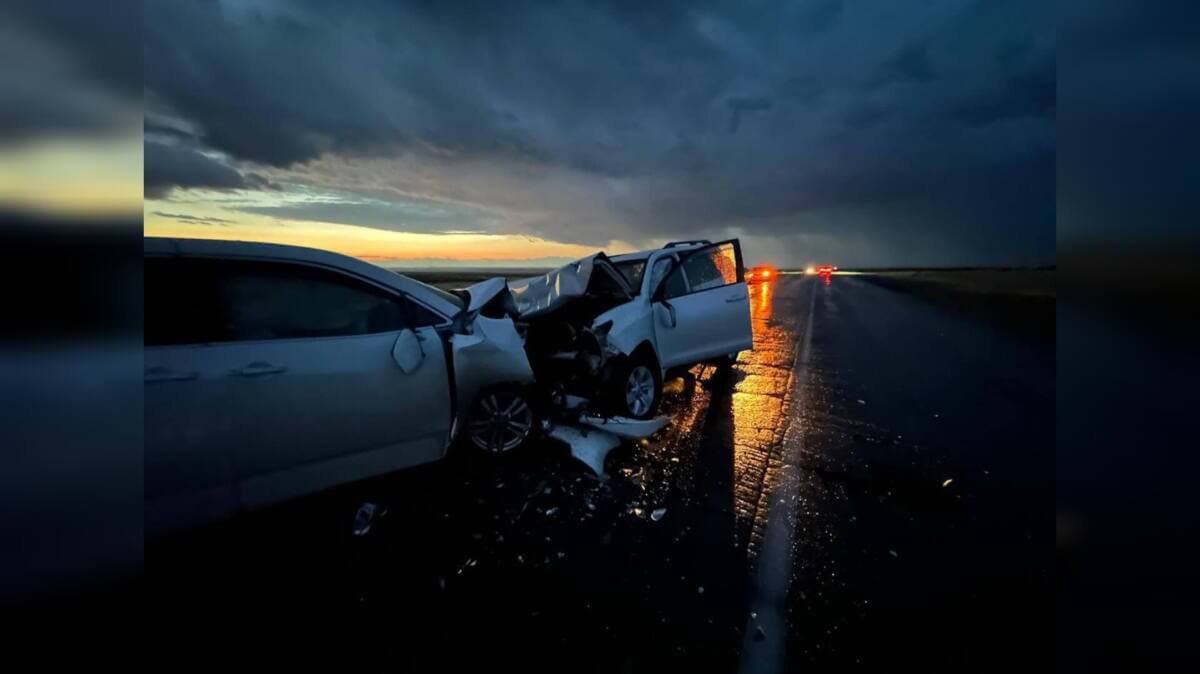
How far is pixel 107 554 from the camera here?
1.08 metres

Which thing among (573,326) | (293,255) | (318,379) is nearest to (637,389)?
(573,326)

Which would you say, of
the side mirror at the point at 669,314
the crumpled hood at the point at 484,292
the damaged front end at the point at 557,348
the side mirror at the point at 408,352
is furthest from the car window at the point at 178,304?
the side mirror at the point at 669,314

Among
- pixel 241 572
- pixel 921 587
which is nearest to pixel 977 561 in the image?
pixel 921 587

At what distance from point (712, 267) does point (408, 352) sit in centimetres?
419

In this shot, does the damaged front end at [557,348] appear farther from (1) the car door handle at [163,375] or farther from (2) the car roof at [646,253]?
(1) the car door handle at [163,375]

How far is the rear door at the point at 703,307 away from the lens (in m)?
4.97

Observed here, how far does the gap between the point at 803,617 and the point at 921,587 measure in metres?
0.71

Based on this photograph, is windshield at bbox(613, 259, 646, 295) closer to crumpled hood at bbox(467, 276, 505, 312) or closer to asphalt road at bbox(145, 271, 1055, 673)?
crumpled hood at bbox(467, 276, 505, 312)

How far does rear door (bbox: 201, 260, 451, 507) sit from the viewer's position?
7.65 feet

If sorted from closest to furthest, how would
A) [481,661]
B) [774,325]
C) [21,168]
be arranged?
1. [21,168]
2. [481,661]
3. [774,325]

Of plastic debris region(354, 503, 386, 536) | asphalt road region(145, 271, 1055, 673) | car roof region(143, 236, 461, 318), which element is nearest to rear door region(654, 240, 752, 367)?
asphalt road region(145, 271, 1055, 673)

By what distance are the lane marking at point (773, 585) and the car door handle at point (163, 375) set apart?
296 cm

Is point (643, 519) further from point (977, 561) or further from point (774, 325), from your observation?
point (774, 325)

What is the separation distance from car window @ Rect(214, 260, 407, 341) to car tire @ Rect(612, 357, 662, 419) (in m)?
2.24
